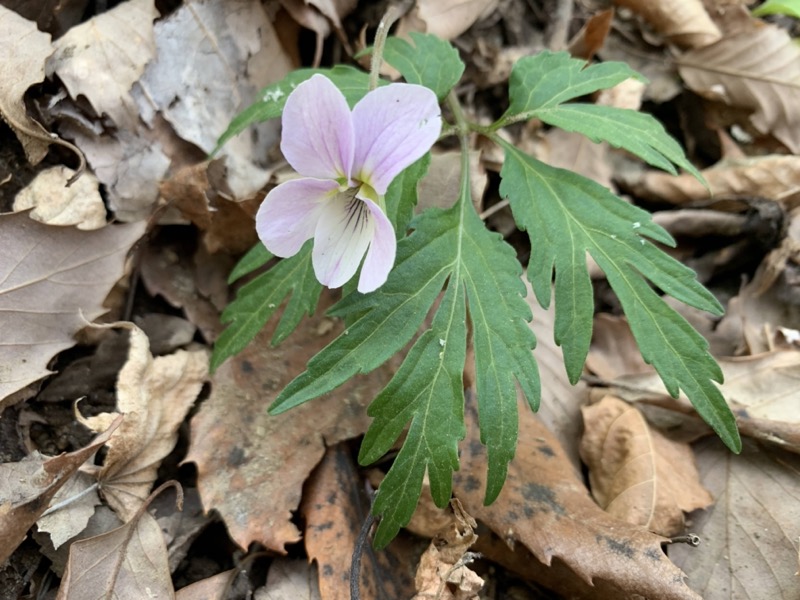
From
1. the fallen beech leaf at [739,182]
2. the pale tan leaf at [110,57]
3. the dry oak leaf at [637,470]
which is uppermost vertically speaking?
the pale tan leaf at [110,57]

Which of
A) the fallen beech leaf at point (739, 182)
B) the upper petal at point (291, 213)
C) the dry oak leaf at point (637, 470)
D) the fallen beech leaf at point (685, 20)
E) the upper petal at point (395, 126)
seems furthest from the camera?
the fallen beech leaf at point (685, 20)

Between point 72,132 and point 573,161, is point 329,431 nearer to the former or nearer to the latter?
point 72,132

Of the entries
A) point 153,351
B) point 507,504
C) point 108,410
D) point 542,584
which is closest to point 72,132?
point 153,351

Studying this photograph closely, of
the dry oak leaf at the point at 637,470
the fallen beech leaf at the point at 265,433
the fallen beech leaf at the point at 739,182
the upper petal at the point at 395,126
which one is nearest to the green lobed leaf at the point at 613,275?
the dry oak leaf at the point at 637,470

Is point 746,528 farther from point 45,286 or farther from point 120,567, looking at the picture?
point 45,286

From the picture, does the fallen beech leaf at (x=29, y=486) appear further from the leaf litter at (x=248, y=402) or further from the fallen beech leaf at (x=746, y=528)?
the fallen beech leaf at (x=746, y=528)

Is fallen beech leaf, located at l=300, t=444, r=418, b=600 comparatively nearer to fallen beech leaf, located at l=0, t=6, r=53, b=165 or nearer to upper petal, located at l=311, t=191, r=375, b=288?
upper petal, located at l=311, t=191, r=375, b=288
